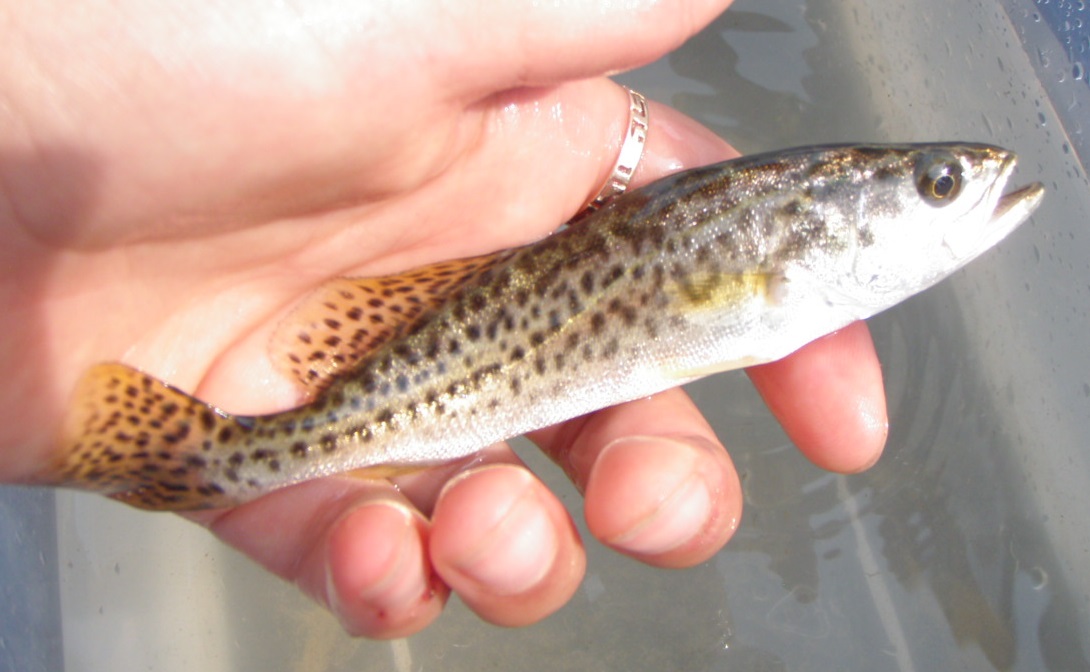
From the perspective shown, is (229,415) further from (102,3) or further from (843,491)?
(843,491)

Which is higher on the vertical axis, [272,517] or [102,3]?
[102,3]

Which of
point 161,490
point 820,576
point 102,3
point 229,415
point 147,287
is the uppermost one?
point 102,3

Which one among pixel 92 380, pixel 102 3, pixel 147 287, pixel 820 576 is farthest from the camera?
pixel 820 576

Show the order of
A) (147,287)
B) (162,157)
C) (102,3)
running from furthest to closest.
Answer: (147,287) < (162,157) < (102,3)

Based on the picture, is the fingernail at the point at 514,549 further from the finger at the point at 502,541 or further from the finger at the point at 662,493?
the finger at the point at 662,493

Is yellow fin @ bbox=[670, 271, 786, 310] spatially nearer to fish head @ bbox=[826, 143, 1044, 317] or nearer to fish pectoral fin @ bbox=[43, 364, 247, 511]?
fish head @ bbox=[826, 143, 1044, 317]

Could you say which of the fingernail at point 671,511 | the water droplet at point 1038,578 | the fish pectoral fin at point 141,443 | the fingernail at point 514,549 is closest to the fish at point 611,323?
the fish pectoral fin at point 141,443

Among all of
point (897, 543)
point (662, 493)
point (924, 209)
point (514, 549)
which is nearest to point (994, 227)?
point (924, 209)

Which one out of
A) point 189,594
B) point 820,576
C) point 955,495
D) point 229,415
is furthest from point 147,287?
point 955,495
